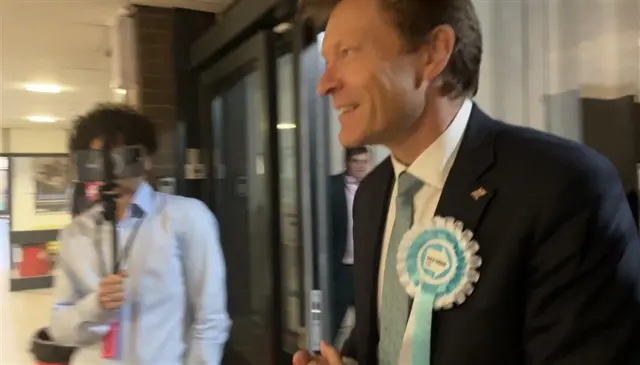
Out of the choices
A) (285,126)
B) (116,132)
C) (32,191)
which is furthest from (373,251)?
(32,191)

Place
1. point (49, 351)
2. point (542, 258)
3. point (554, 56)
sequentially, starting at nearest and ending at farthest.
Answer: point (542, 258)
point (554, 56)
point (49, 351)

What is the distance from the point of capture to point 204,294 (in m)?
1.62

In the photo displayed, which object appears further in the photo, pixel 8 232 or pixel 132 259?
pixel 8 232

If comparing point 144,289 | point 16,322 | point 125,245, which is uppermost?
point 125,245

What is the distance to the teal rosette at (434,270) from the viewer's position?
750mm

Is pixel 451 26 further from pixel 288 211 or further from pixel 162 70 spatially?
pixel 162 70

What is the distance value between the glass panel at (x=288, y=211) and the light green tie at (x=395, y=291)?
1.35 m

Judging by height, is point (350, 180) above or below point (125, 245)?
above

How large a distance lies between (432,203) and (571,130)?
0.45m

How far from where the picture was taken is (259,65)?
Answer: 2.46 metres

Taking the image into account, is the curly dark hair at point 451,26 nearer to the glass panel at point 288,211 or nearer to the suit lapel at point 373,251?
the suit lapel at point 373,251

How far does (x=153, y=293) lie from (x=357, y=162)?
71 cm

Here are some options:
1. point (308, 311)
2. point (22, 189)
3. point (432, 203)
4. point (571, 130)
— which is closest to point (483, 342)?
point (432, 203)

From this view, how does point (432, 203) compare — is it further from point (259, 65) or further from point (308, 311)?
point (259, 65)
